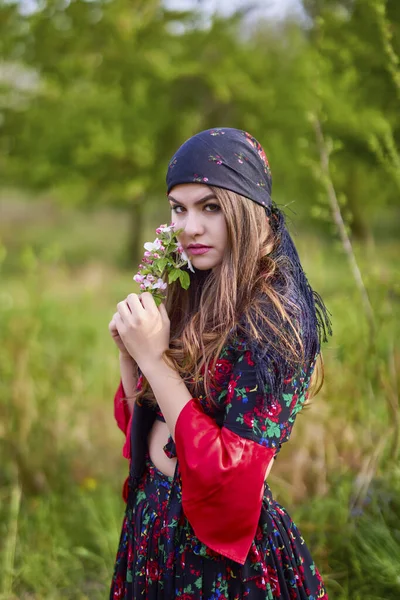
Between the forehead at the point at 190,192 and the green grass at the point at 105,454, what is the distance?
1155 mm

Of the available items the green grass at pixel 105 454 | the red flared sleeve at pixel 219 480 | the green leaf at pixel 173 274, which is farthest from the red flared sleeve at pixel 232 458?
the green grass at pixel 105 454

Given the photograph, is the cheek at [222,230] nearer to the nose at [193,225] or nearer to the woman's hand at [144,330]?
the nose at [193,225]

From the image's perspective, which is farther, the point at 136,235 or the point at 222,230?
the point at 136,235

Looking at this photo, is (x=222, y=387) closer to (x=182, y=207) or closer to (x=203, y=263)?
(x=203, y=263)

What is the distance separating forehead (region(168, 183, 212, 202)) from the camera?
4.55 feet

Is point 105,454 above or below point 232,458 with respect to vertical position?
above

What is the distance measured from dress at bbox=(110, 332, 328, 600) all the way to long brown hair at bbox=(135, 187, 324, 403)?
0.05 metres

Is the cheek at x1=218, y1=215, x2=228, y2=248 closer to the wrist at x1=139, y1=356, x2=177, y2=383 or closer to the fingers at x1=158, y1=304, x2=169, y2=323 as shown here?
the fingers at x1=158, y1=304, x2=169, y2=323

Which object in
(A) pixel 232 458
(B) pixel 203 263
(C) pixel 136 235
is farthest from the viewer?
(C) pixel 136 235

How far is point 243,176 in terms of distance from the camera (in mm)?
1394

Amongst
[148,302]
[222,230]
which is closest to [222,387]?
[148,302]

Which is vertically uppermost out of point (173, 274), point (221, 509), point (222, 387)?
point (173, 274)

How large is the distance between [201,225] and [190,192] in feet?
0.28

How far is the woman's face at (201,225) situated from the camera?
54.8 inches
